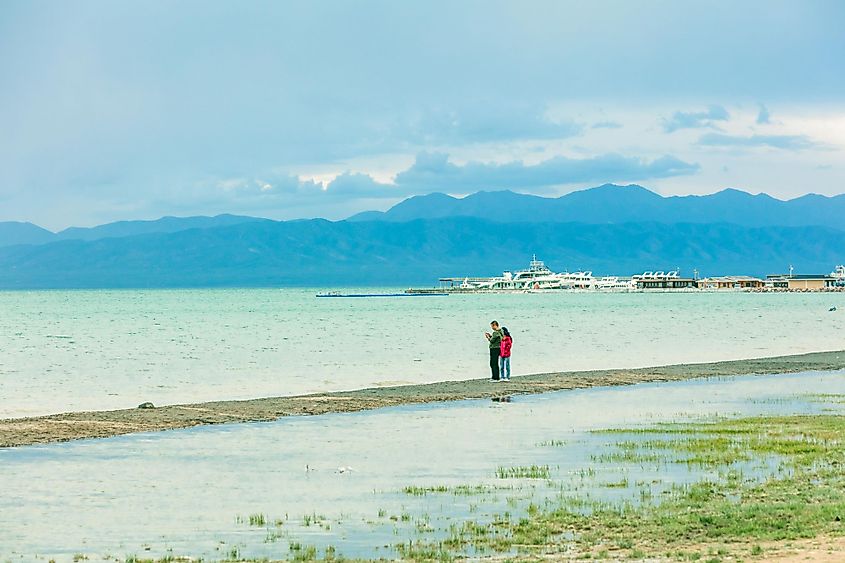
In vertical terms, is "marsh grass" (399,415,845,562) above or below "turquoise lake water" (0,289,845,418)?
below

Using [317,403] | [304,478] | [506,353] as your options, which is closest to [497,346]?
[506,353]

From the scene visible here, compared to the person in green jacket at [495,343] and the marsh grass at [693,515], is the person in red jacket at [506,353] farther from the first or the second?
the marsh grass at [693,515]

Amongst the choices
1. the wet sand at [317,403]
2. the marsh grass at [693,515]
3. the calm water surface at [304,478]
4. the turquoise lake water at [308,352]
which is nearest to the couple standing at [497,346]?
the wet sand at [317,403]

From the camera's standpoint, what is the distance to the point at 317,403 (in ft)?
123

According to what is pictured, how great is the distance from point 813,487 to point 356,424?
1518cm

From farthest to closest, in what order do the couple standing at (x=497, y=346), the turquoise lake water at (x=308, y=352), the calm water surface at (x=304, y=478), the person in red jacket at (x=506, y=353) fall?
the turquoise lake water at (x=308, y=352) → the person in red jacket at (x=506, y=353) → the couple standing at (x=497, y=346) → the calm water surface at (x=304, y=478)

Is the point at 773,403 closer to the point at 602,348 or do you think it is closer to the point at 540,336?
the point at 602,348

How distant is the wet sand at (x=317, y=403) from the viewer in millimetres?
30281

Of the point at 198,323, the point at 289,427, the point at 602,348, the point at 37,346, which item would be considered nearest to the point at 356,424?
the point at 289,427

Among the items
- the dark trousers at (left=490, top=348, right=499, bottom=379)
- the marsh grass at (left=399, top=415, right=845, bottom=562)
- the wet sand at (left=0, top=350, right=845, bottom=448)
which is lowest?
the marsh grass at (left=399, top=415, right=845, bottom=562)

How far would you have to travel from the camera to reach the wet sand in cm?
3028

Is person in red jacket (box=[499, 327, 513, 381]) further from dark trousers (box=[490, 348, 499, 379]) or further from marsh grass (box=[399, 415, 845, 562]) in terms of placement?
marsh grass (box=[399, 415, 845, 562])

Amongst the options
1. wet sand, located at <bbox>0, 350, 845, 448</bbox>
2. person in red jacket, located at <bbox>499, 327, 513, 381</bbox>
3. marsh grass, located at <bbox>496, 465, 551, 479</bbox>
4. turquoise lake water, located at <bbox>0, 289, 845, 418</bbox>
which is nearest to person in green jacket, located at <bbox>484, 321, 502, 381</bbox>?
person in red jacket, located at <bbox>499, 327, 513, 381</bbox>

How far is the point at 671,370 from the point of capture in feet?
170
